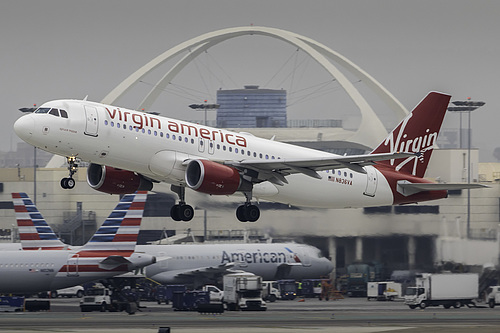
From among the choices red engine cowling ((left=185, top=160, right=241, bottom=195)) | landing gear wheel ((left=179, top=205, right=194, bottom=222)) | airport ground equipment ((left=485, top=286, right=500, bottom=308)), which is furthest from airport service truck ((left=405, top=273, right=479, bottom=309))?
red engine cowling ((left=185, top=160, right=241, bottom=195))

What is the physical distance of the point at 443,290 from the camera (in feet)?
218

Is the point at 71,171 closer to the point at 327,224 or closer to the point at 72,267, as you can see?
the point at 72,267

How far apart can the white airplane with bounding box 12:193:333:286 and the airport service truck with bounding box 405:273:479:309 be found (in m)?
7.44

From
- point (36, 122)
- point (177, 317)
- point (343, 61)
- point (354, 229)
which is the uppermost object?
point (343, 61)

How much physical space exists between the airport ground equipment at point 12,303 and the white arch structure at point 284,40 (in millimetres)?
115618

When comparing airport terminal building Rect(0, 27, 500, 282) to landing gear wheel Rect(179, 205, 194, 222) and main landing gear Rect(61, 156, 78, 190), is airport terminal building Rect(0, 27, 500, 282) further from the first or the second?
main landing gear Rect(61, 156, 78, 190)

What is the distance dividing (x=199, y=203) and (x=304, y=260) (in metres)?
9.54

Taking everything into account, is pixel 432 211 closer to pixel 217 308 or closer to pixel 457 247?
pixel 457 247

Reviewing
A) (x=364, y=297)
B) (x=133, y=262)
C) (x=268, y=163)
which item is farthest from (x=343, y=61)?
(x=268, y=163)

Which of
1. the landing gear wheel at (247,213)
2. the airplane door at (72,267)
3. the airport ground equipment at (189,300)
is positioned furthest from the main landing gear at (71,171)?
the airplane door at (72,267)

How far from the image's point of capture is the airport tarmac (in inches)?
1969

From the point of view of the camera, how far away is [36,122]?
4081 centimetres

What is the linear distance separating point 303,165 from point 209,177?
461 centimetres

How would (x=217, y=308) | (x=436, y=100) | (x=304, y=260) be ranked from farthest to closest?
(x=304, y=260) < (x=217, y=308) < (x=436, y=100)
